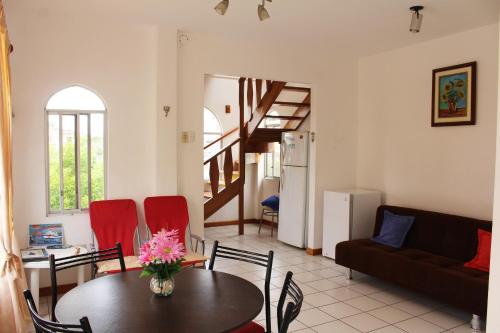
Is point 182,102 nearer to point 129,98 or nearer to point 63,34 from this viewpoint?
point 129,98

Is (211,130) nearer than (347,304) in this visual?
No

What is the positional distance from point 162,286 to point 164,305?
0.13 m

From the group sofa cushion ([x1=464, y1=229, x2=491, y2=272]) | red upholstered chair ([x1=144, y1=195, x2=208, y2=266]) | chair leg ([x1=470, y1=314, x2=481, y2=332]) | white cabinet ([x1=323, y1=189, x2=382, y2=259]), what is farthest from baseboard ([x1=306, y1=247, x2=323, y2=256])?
chair leg ([x1=470, y1=314, x2=481, y2=332])

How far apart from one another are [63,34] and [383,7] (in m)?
3.07

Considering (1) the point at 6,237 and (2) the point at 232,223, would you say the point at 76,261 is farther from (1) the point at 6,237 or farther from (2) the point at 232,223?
(2) the point at 232,223

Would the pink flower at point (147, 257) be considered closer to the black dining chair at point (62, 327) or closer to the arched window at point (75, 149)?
the black dining chair at point (62, 327)

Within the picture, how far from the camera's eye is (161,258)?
2.09 meters

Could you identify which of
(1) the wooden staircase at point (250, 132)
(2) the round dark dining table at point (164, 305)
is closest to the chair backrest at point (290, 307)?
(2) the round dark dining table at point (164, 305)

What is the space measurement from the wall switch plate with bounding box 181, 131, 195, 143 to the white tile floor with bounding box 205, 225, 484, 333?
5.14ft

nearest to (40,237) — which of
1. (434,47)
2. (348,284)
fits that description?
(348,284)

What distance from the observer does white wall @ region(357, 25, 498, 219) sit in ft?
14.1

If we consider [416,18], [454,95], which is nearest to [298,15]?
[416,18]

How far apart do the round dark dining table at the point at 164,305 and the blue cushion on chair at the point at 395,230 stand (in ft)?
8.87

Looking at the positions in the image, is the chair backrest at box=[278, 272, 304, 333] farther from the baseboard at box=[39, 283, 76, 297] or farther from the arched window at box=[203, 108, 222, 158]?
the arched window at box=[203, 108, 222, 158]
